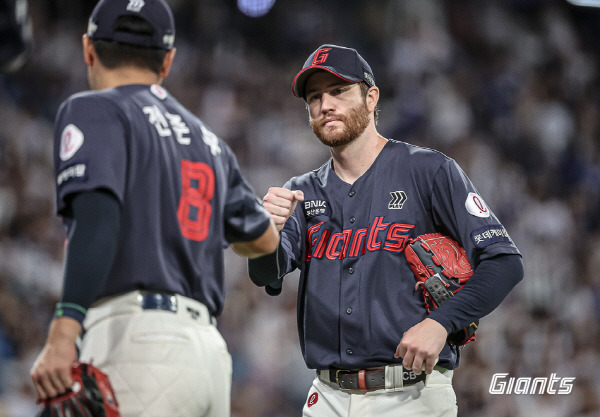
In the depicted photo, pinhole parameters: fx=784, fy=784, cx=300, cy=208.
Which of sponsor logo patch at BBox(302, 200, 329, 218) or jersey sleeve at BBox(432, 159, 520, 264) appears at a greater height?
jersey sleeve at BBox(432, 159, 520, 264)

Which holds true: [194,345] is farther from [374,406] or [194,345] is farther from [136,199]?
[374,406]

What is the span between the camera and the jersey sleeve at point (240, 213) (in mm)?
2502

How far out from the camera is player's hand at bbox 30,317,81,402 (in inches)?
74.9

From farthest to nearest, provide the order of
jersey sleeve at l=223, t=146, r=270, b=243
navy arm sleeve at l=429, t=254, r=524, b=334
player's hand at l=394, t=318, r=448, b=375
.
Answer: navy arm sleeve at l=429, t=254, r=524, b=334 → player's hand at l=394, t=318, r=448, b=375 → jersey sleeve at l=223, t=146, r=270, b=243

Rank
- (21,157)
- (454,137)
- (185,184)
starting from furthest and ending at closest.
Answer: (454,137), (21,157), (185,184)

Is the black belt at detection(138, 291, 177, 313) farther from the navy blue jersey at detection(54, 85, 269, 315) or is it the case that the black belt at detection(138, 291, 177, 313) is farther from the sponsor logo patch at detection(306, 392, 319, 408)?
the sponsor logo patch at detection(306, 392, 319, 408)

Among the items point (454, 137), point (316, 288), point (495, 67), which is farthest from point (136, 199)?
point (495, 67)

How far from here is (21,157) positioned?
304 inches

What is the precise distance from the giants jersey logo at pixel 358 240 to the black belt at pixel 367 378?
19.7 inches

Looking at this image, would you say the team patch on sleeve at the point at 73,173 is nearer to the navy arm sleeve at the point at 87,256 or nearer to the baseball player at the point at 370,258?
the navy arm sleeve at the point at 87,256

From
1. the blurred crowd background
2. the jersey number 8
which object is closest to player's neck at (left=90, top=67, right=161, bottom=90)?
the jersey number 8

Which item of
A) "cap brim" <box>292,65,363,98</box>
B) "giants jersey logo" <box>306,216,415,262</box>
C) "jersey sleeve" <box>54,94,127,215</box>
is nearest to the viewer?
"jersey sleeve" <box>54,94,127,215</box>

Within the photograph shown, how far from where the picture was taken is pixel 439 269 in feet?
10.6

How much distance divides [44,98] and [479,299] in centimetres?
638
